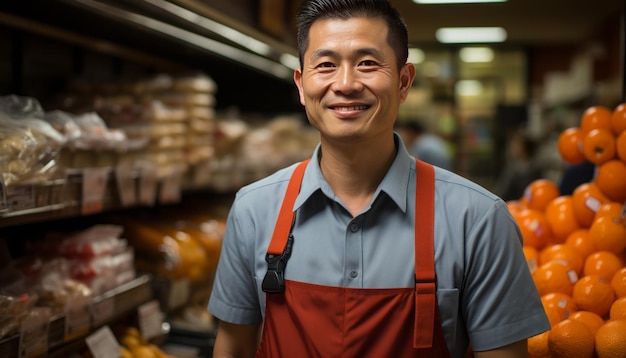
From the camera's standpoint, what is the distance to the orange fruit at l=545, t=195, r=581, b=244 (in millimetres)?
2406

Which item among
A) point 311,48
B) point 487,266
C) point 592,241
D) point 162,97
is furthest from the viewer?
point 162,97

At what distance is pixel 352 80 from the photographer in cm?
162

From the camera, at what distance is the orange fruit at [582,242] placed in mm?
2271

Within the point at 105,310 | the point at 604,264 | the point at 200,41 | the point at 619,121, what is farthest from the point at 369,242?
the point at 200,41

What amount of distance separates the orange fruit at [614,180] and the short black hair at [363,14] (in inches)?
37.5

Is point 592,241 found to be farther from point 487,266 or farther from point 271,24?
point 271,24

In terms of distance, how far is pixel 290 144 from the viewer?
5.62m

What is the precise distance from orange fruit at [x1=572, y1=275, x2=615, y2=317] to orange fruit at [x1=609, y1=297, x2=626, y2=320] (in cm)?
4

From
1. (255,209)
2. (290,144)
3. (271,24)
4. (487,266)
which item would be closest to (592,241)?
(487,266)

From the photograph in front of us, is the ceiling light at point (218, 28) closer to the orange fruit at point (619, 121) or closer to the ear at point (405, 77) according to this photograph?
the ear at point (405, 77)

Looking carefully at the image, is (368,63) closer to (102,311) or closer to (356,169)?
(356,169)

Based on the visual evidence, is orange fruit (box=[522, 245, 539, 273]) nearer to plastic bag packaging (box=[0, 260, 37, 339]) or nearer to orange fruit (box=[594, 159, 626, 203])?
orange fruit (box=[594, 159, 626, 203])

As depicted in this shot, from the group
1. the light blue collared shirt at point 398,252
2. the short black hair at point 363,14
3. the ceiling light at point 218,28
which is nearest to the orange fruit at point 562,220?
the light blue collared shirt at point 398,252

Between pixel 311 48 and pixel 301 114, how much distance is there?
4.66 m
